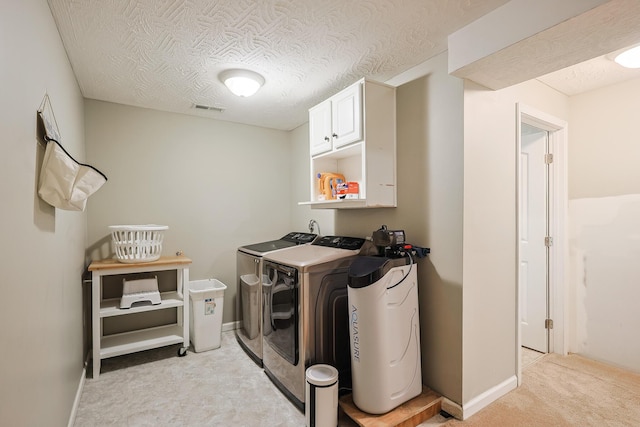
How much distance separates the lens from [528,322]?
10.2ft

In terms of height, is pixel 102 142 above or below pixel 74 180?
above

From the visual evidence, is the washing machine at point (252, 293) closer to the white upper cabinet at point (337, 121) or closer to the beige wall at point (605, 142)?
the white upper cabinet at point (337, 121)

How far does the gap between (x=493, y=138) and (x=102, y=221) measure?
11.5ft

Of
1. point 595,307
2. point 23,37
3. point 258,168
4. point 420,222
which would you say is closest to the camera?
point 23,37

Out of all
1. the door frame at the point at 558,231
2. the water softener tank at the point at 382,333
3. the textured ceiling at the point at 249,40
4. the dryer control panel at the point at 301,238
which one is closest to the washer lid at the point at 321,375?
the water softener tank at the point at 382,333

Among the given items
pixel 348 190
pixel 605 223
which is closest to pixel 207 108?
pixel 348 190

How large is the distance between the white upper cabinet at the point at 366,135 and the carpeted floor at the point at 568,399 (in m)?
1.61

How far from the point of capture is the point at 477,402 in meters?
2.09

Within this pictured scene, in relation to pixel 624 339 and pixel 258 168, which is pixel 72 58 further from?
pixel 624 339

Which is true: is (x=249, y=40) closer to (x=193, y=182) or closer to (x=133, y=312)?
(x=193, y=182)

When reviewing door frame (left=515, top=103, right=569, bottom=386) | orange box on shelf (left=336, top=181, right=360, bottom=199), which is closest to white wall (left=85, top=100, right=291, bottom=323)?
orange box on shelf (left=336, top=181, right=360, bottom=199)

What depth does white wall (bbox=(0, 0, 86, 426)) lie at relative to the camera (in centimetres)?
101

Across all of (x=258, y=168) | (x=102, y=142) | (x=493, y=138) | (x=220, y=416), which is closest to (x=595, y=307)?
(x=493, y=138)

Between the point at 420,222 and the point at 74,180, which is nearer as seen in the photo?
the point at 74,180
